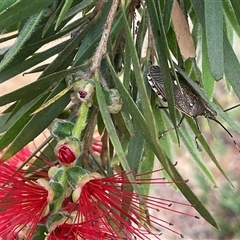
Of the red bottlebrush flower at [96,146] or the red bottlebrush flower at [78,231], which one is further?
the red bottlebrush flower at [96,146]

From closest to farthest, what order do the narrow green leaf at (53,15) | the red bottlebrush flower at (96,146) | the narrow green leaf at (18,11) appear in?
the narrow green leaf at (18,11), the narrow green leaf at (53,15), the red bottlebrush flower at (96,146)

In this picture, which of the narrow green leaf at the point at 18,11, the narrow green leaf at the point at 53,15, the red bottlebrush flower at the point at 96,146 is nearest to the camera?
the narrow green leaf at the point at 18,11

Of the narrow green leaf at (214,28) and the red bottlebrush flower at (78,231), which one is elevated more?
the narrow green leaf at (214,28)

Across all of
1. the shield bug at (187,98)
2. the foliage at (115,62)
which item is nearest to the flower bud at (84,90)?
the foliage at (115,62)

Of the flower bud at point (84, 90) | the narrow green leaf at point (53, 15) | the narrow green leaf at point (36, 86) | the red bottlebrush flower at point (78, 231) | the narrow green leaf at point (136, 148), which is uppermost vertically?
the narrow green leaf at point (53, 15)

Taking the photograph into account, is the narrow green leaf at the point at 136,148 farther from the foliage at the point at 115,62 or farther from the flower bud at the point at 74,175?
the flower bud at the point at 74,175

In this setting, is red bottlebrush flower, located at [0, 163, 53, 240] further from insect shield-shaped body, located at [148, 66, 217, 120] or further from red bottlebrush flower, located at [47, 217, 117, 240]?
insect shield-shaped body, located at [148, 66, 217, 120]

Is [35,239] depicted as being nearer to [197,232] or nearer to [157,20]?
[157,20]
